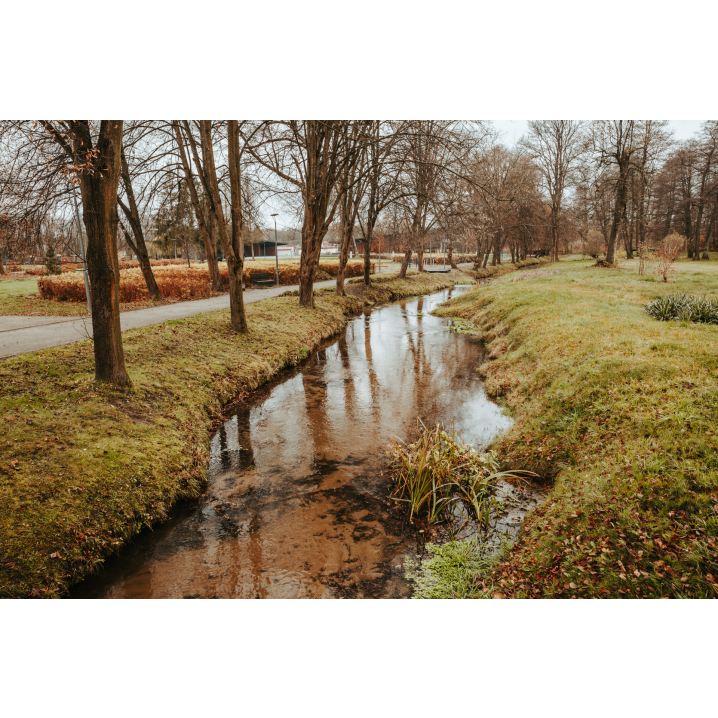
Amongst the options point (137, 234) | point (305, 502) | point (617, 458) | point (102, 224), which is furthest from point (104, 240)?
point (137, 234)

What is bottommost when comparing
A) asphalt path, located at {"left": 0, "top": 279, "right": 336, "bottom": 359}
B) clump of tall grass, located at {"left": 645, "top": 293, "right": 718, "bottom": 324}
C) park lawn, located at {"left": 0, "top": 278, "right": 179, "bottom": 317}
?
asphalt path, located at {"left": 0, "top": 279, "right": 336, "bottom": 359}

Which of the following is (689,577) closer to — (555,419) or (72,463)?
(555,419)

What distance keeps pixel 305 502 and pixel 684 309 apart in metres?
9.36

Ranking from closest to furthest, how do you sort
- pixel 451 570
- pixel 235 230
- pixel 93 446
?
pixel 451 570, pixel 93 446, pixel 235 230

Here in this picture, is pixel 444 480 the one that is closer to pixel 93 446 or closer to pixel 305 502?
pixel 305 502

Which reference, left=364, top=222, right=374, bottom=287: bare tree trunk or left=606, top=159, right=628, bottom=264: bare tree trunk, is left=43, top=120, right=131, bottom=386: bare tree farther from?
left=606, top=159, right=628, bottom=264: bare tree trunk

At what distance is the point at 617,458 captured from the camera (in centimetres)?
478

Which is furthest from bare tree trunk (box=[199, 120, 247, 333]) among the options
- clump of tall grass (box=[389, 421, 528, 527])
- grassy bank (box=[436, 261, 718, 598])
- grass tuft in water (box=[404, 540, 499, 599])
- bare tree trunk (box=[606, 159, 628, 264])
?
bare tree trunk (box=[606, 159, 628, 264])

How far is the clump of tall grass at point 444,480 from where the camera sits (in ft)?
17.3

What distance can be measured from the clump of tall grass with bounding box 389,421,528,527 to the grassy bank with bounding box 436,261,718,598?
1.83 feet

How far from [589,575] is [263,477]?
411cm

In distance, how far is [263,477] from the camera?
20.2 feet

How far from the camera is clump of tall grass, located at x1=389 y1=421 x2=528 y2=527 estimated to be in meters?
5.26

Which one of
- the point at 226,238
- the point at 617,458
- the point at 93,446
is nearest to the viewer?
the point at 617,458
